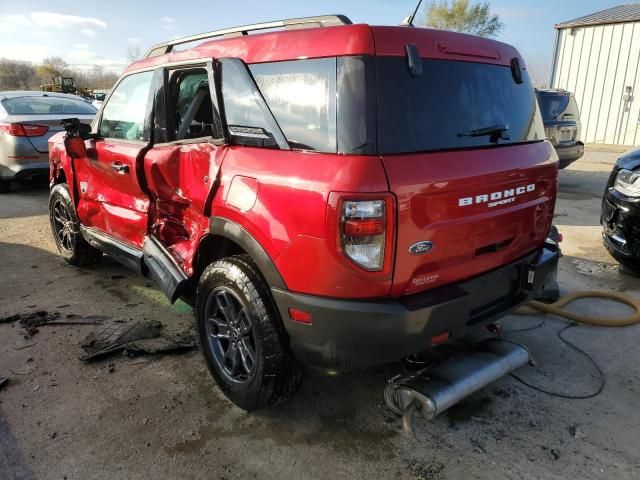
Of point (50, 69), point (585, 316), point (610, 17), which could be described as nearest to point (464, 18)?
point (610, 17)

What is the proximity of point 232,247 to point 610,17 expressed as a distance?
18.9 m

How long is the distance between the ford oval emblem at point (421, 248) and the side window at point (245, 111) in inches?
29.4

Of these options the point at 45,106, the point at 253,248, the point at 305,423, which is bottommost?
the point at 305,423

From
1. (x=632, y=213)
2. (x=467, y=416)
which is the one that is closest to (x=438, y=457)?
(x=467, y=416)

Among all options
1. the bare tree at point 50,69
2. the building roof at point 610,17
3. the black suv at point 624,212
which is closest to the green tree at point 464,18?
the building roof at point 610,17

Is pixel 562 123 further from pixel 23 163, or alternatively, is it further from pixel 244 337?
pixel 23 163

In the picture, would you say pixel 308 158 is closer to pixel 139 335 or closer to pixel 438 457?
pixel 438 457

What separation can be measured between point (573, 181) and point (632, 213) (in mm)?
6596

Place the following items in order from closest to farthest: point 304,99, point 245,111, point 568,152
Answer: point 304,99 < point 245,111 < point 568,152

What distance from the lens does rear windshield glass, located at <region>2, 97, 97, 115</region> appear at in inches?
309

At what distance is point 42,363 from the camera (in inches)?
124

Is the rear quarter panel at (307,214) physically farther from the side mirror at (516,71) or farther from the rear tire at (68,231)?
the rear tire at (68,231)

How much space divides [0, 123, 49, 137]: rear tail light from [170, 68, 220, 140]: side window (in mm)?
5628

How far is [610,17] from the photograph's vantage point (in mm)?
16359
